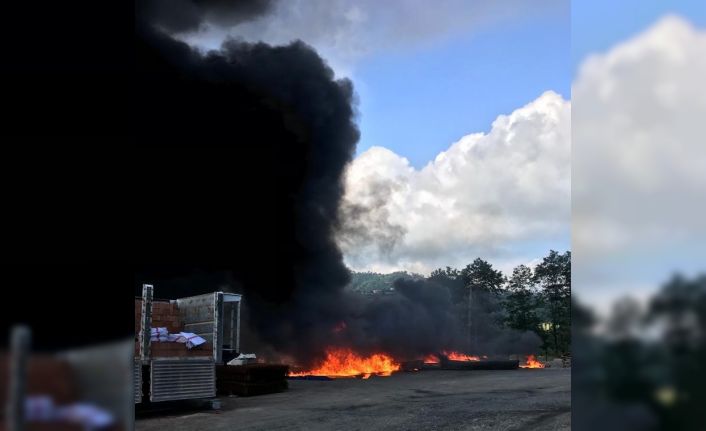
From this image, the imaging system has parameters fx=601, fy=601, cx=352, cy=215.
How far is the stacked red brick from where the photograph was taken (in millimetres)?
10133

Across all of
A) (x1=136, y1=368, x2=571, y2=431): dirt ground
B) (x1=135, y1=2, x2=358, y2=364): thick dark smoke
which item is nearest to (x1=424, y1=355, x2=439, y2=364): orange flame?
(x1=135, y1=2, x2=358, y2=364): thick dark smoke

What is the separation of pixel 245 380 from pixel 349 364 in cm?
1133

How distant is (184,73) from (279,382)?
1391 centimetres

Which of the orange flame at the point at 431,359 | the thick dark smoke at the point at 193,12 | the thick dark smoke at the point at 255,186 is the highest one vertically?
the thick dark smoke at the point at 193,12

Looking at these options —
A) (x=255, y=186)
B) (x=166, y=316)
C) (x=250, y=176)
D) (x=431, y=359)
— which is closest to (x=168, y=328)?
(x=166, y=316)

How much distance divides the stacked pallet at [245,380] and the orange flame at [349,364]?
944 cm

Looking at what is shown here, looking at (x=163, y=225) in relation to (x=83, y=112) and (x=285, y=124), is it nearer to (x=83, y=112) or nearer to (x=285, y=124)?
(x=285, y=124)

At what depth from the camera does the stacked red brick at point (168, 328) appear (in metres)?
10.1

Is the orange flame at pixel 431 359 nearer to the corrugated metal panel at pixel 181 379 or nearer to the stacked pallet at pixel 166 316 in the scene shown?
the stacked pallet at pixel 166 316

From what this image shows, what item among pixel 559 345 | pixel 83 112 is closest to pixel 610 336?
pixel 83 112

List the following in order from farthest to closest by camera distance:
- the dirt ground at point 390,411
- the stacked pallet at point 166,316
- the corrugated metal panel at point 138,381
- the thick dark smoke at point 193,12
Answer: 1. the thick dark smoke at point 193,12
2. the stacked pallet at point 166,316
3. the corrugated metal panel at point 138,381
4. the dirt ground at point 390,411

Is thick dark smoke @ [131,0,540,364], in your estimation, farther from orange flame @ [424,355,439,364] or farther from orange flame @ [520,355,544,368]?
orange flame @ [520,355,544,368]

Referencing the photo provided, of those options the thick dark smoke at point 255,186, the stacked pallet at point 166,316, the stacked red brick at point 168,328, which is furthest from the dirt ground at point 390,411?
the thick dark smoke at point 255,186

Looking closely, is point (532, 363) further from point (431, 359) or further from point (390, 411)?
point (390, 411)
